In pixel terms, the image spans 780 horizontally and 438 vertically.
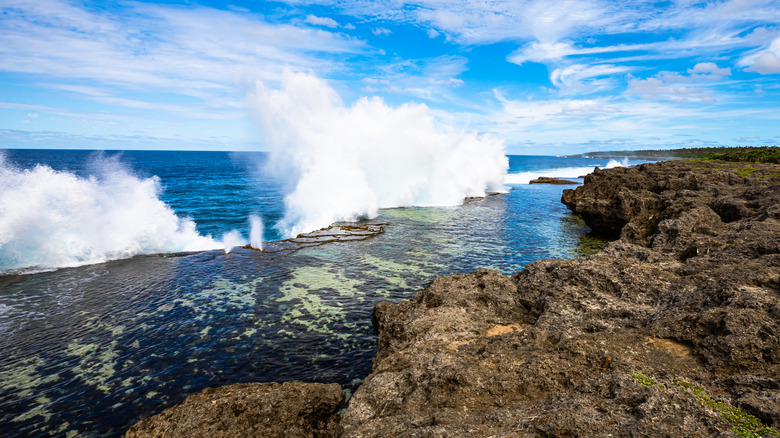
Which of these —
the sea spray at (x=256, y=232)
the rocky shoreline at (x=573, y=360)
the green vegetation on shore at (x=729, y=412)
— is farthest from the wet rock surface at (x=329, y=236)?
the green vegetation on shore at (x=729, y=412)

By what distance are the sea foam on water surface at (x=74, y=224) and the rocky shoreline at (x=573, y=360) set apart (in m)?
16.9

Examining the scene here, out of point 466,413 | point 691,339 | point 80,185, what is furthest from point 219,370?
point 80,185

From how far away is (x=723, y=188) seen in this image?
21.1 metres

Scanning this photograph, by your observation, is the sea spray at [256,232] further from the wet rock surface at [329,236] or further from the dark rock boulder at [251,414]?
the dark rock boulder at [251,414]

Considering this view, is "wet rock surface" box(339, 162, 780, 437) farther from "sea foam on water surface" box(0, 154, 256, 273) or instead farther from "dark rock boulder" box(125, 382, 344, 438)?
"sea foam on water surface" box(0, 154, 256, 273)

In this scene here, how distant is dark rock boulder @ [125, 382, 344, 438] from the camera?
5707 mm

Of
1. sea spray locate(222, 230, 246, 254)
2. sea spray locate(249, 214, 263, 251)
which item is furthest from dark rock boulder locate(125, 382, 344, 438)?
sea spray locate(222, 230, 246, 254)

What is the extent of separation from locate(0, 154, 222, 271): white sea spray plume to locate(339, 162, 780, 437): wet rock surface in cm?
1678

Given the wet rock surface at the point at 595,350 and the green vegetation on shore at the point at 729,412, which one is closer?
the green vegetation on shore at the point at 729,412

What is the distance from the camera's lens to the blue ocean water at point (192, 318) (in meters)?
8.45

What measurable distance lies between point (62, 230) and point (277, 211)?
1898 cm

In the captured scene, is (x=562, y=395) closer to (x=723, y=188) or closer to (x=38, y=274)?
(x=38, y=274)

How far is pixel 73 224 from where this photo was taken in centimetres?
1948

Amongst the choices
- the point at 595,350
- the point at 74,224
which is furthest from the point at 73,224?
the point at 595,350
